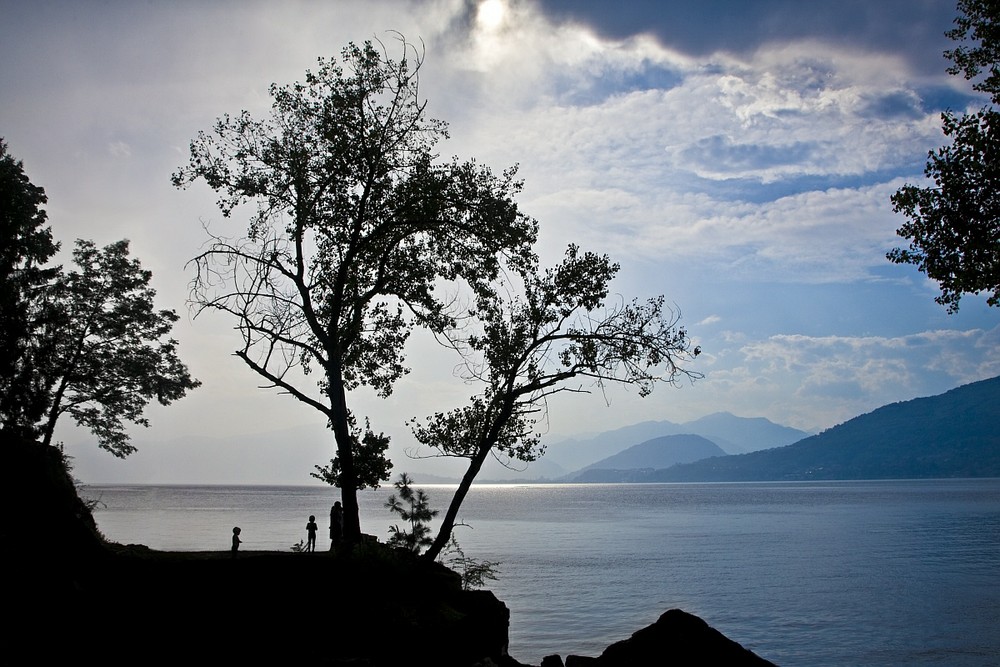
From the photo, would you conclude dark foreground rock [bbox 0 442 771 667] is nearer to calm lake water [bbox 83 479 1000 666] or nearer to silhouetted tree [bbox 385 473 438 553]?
silhouetted tree [bbox 385 473 438 553]

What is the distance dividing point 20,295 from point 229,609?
82.6 ft

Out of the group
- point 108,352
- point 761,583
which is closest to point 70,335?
point 108,352

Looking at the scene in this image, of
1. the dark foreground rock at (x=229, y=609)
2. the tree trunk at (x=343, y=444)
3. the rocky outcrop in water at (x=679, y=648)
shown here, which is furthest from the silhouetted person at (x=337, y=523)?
the rocky outcrop in water at (x=679, y=648)

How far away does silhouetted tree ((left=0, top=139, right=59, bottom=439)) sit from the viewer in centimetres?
3080

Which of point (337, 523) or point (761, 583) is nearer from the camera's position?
point (337, 523)

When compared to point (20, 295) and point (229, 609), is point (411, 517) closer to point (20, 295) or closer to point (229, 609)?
point (229, 609)

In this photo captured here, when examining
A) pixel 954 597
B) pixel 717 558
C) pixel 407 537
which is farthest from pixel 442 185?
pixel 717 558

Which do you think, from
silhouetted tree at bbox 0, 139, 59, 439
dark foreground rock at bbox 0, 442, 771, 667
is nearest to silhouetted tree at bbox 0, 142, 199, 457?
silhouetted tree at bbox 0, 139, 59, 439

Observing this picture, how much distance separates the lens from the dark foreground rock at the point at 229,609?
15.7 metres

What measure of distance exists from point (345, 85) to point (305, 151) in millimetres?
2352

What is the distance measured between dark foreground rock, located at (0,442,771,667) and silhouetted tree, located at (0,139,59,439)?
14.0 metres

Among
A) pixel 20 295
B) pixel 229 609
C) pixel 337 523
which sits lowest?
pixel 229 609

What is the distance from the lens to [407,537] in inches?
899

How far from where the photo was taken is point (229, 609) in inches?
668
